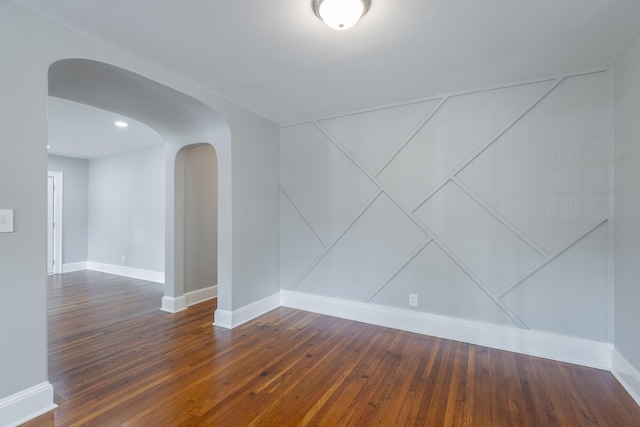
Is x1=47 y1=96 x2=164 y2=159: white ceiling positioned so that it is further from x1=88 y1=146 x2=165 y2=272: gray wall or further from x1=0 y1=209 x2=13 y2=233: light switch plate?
x1=0 y1=209 x2=13 y2=233: light switch plate

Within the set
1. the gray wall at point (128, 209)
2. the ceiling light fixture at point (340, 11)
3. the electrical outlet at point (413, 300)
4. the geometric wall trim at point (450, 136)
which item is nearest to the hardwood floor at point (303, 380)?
the electrical outlet at point (413, 300)

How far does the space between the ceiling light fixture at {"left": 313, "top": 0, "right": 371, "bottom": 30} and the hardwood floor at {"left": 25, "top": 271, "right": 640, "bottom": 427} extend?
2.39m

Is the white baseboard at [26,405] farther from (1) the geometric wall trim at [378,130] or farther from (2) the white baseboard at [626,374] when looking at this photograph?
(2) the white baseboard at [626,374]

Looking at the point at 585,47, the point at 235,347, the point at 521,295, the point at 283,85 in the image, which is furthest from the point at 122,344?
the point at 585,47

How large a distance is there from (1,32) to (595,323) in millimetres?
4575

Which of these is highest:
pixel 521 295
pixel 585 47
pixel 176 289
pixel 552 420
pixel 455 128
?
pixel 585 47

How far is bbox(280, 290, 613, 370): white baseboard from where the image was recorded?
234 centimetres

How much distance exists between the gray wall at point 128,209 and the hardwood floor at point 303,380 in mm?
2239

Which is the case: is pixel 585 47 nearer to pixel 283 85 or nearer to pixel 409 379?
pixel 283 85

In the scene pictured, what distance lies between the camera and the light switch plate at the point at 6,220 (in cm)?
161

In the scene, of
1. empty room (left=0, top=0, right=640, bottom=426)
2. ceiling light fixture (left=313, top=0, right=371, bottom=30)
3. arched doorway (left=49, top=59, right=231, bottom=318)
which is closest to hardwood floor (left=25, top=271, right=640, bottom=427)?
empty room (left=0, top=0, right=640, bottom=426)

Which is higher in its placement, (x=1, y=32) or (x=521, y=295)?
(x=1, y=32)

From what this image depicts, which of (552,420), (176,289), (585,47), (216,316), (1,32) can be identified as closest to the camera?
(1,32)

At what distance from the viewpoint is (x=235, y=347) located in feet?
8.61
